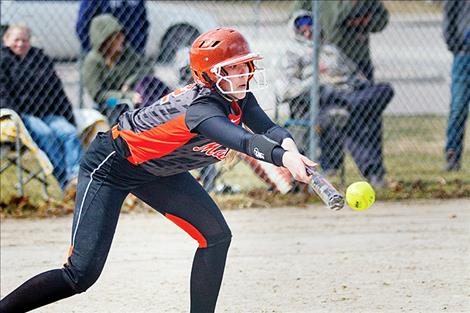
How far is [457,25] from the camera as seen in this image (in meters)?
9.71

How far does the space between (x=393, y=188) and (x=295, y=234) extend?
6.19 ft

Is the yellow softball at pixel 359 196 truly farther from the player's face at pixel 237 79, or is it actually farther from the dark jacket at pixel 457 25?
the dark jacket at pixel 457 25

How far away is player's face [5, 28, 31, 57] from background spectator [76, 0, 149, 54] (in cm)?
72

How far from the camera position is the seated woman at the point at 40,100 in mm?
8664

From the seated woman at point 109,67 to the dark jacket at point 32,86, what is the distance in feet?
1.06

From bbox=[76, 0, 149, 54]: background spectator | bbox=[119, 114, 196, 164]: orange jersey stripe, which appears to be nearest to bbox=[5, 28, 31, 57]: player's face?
bbox=[76, 0, 149, 54]: background spectator

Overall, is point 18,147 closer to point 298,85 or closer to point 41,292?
point 298,85

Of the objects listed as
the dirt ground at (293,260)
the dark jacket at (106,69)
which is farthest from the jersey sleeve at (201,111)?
the dark jacket at (106,69)

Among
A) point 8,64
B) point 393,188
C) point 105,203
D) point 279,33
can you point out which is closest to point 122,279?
point 105,203

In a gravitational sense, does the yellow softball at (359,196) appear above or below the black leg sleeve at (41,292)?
above

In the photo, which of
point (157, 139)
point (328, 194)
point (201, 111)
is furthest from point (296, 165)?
point (157, 139)

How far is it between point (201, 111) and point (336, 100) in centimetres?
504

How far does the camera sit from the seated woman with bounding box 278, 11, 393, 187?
909 cm

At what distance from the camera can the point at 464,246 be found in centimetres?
720
